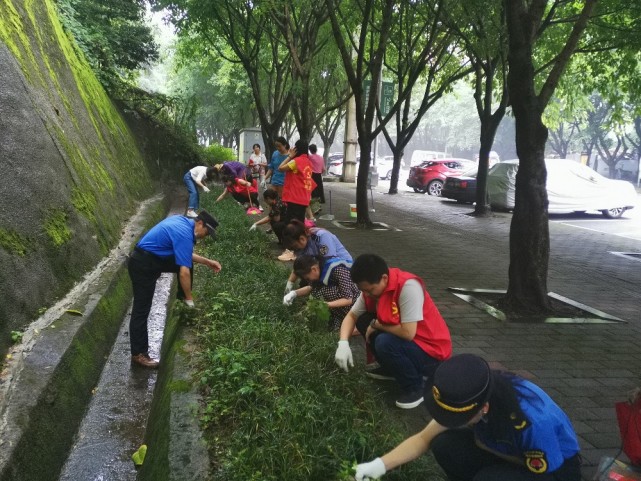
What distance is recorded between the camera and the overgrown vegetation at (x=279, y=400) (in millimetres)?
2635

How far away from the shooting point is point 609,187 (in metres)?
15.7

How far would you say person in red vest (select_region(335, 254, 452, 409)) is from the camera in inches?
138

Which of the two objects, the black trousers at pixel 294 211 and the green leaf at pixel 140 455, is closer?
the green leaf at pixel 140 455

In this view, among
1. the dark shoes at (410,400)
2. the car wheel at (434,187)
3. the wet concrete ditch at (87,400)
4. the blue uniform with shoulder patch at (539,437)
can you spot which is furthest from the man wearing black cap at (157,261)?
the car wheel at (434,187)

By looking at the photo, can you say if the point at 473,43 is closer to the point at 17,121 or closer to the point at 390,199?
the point at 390,199

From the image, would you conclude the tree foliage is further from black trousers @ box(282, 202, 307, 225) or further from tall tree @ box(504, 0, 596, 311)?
tall tree @ box(504, 0, 596, 311)

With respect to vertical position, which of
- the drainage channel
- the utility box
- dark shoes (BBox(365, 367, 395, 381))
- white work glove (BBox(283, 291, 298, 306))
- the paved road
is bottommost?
the drainage channel

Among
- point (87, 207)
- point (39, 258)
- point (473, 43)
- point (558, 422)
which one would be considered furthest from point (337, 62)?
point (558, 422)

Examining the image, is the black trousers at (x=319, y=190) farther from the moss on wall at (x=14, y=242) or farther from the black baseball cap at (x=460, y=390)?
the black baseball cap at (x=460, y=390)

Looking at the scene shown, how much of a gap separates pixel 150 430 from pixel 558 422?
8.29ft

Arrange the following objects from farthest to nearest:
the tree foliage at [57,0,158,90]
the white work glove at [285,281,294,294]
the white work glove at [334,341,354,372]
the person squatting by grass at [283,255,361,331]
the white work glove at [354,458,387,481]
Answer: the tree foliage at [57,0,158,90]
the white work glove at [285,281,294,294]
the person squatting by grass at [283,255,361,331]
the white work glove at [334,341,354,372]
the white work glove at [354,458,387,481]

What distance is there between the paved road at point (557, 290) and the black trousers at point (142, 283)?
2.49 m

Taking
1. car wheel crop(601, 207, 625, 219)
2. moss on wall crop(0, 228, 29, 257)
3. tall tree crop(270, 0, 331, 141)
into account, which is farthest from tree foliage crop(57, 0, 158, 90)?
car wheel crop(601, 207, 625, 219)

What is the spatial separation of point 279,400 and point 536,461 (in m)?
1.37
